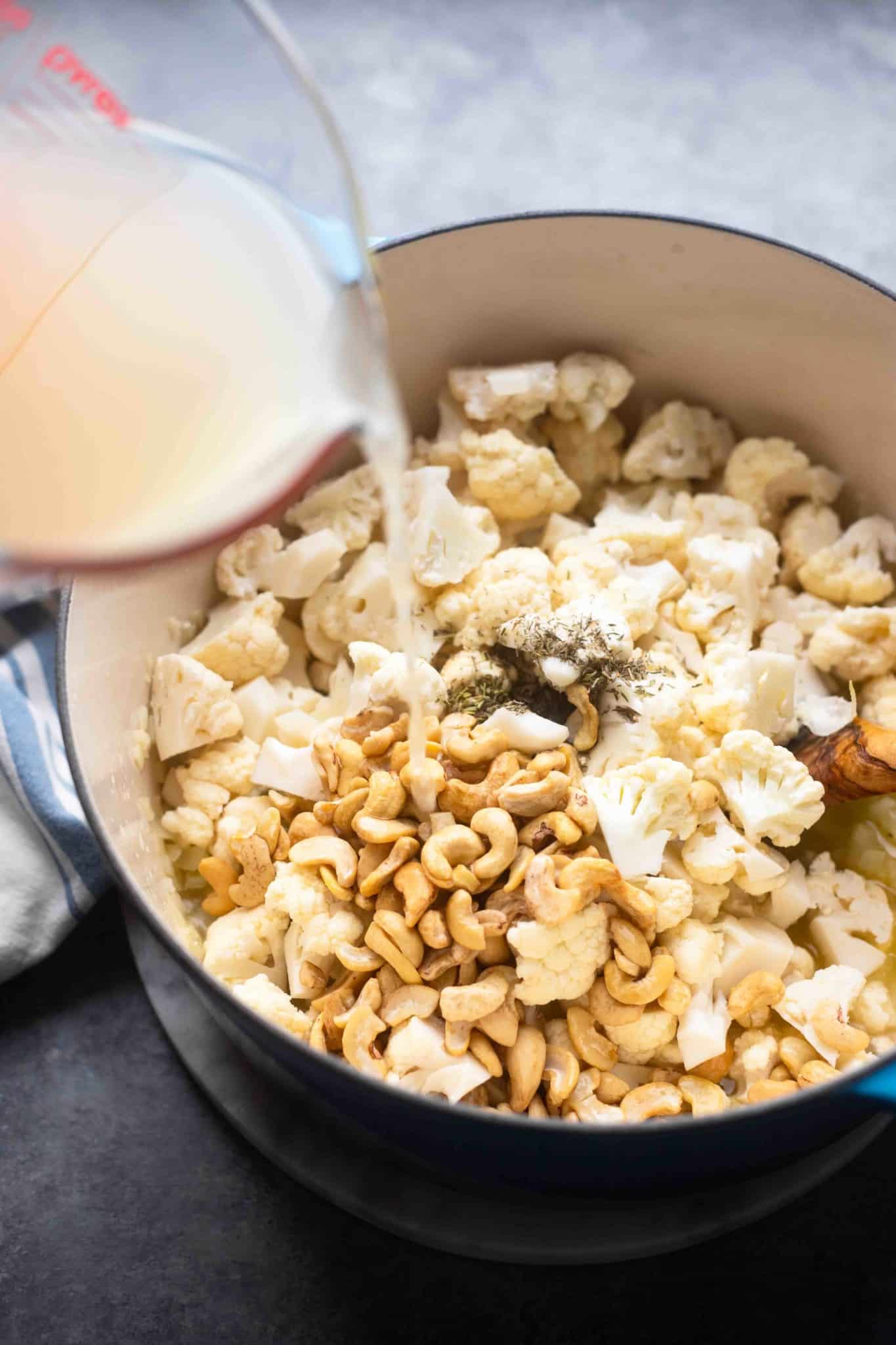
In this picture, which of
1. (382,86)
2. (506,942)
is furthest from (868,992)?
(382,86)

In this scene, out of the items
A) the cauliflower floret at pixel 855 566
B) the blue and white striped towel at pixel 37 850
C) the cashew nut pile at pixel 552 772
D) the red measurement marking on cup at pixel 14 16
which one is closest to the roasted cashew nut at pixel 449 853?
the cashew nut pile at pixel 552 772

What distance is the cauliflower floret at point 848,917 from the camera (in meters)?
1.53

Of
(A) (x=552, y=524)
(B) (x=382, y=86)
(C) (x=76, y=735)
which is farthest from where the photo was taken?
(B) (x=382, y=86)

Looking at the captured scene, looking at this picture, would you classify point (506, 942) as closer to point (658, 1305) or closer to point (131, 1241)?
point (658, 1305)

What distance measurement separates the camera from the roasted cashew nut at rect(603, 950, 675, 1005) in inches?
55.2

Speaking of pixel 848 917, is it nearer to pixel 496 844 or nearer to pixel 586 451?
pixel 496 844

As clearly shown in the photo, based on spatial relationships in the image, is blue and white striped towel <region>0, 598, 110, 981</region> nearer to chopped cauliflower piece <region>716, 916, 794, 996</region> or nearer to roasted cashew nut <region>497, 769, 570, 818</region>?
roasted cashew nut <region>497, 769, 570, 818</region>

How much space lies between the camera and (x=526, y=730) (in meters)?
1.52

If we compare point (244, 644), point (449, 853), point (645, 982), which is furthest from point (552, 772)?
point (244, 644)

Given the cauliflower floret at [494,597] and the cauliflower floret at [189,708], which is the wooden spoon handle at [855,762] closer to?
the cauliflower floret at [494,597]

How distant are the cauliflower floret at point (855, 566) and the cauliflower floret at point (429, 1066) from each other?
860 millimetres

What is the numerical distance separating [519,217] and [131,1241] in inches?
56.5

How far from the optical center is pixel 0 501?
123cm

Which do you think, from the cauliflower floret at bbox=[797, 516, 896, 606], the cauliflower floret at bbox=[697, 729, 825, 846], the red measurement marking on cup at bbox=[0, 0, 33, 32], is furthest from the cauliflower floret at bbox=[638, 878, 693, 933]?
the red measurement marking on cup at bbox=[0, 0, 33, 32]
